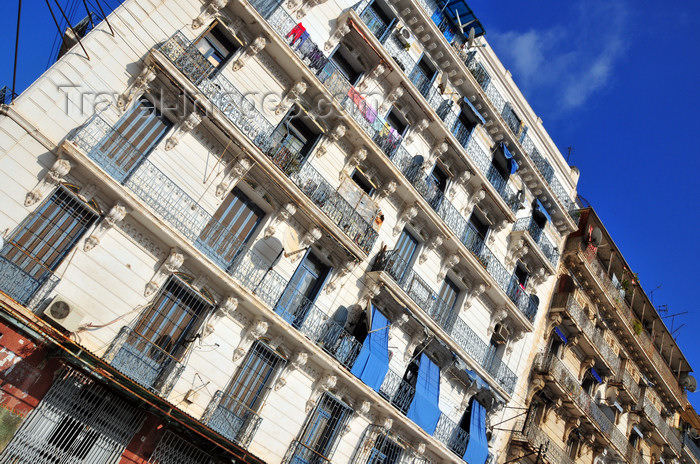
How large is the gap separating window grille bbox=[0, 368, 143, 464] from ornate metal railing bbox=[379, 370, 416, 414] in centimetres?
746

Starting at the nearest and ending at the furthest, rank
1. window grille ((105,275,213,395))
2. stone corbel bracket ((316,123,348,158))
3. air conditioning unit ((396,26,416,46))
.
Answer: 1. window grille ((105,275,213,395))
2. stone corbel bracket ((316,123,348,158))
3. air conditioning unit ((396,26,416,46))

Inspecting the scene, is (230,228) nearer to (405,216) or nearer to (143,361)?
(143,361)

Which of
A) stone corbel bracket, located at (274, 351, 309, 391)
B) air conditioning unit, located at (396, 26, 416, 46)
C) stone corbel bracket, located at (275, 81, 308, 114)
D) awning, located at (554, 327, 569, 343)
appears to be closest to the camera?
stone corbel bracket, located at (274, 351, 309, 391)

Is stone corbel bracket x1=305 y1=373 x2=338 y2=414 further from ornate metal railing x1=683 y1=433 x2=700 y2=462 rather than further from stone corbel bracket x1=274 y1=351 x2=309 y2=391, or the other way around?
ornate metal railing x1=683 y1=433 x2=700 y2=462

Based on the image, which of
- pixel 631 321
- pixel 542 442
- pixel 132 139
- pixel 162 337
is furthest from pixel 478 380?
pixel 631 321

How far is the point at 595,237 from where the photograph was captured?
27.5 meters

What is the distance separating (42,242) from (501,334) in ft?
54.3

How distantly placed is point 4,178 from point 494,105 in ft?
61.7

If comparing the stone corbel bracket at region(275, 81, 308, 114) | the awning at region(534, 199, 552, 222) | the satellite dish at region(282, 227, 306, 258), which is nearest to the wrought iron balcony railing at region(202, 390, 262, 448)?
the satellite dish at region(282, 227, 306, 258)

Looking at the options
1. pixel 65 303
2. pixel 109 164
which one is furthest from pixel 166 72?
pixel 65 303

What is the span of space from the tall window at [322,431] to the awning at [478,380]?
4.94 m

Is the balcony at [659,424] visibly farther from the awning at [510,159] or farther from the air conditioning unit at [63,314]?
the air conditioning unit at [63,314]

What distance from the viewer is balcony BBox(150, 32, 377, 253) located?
14.3m

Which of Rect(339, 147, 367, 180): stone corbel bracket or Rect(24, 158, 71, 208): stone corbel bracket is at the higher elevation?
Rect(339, 147, 367, 180): stone corbel bracket
